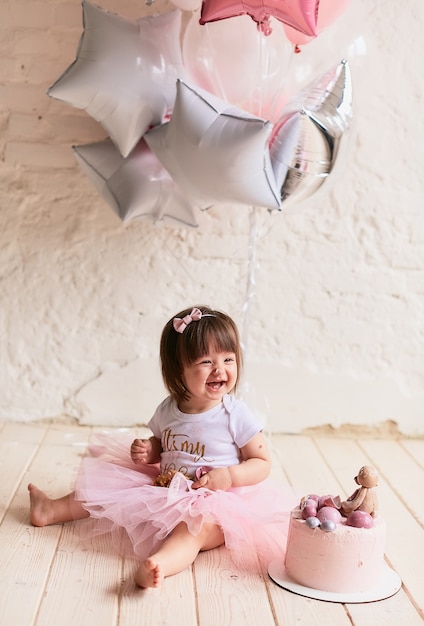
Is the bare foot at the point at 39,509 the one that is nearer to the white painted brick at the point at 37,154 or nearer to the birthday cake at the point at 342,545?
the birthday cake at the point at 342,545

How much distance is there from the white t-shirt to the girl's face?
0.05 m

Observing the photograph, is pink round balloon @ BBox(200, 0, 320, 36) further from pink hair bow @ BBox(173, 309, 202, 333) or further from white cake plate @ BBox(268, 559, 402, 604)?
white cake plate @ BBox(268, 559, 402, 604)

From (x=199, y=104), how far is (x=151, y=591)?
1042 millimetres

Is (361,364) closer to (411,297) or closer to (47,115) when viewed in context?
(411,297)

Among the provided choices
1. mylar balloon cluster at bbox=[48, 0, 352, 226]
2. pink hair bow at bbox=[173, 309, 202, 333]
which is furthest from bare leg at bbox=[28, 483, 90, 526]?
mylar balloon cluster at bbox=[48, 0, 352, 226]

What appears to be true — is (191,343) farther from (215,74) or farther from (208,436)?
(215,74)

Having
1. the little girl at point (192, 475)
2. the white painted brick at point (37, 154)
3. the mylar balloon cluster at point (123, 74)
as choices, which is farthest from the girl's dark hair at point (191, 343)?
the white painted brick at point (37, 154)

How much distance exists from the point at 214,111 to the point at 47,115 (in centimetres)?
74

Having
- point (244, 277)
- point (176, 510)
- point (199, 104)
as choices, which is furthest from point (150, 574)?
point (244, 277)

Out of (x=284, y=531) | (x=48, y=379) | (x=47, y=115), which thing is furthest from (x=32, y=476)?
(x=47, y=115)

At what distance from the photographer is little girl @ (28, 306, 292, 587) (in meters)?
1.66

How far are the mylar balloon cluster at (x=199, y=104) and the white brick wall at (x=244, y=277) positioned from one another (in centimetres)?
36

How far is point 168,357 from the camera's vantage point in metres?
1.85

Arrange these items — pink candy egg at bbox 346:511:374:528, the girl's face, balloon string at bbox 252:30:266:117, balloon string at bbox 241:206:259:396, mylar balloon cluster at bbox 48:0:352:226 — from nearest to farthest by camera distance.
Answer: pink candy egg at bbox 346:511:374:528
the girl's face
mylar balloon cluster at bbox 48:0:352:226
balloon string at bbox 252:30:266:117
balloon string at bbox 241:206:259:396
